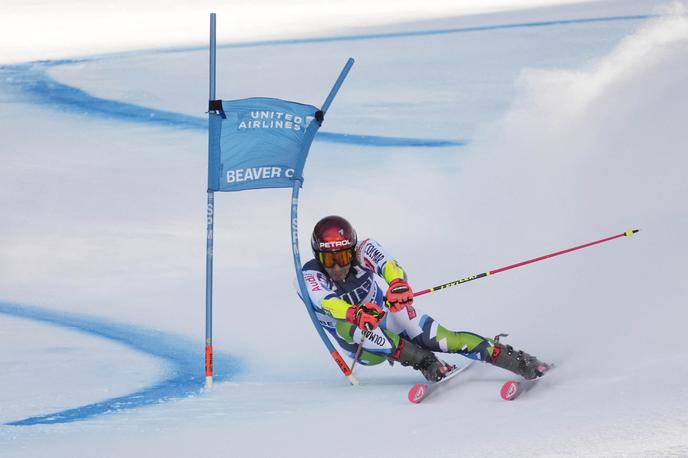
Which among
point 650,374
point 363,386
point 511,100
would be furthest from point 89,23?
point 650,374

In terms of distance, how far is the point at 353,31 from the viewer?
1362 cm

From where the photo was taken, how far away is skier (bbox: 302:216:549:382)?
195 inches

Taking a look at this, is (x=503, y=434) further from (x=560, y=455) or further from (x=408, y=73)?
(x=408, y=73)

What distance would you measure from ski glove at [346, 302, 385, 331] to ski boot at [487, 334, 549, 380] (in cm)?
48

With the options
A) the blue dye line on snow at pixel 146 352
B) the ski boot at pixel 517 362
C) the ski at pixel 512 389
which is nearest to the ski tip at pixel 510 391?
the ski at pixel 512 389

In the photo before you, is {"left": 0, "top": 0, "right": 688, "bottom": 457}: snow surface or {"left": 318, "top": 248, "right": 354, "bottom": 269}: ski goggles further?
{"left": 318, "top": 248, "right": 354, "bottom": 269}: ski goggles

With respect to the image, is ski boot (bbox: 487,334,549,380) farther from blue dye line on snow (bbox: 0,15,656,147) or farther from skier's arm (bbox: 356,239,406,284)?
blue dye line on snow (bbox: 0,15,656,147)

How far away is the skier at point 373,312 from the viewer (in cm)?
494

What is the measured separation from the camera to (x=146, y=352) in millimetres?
6312

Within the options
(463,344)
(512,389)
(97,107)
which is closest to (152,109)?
(97,107)

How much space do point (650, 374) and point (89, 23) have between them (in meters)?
10.9

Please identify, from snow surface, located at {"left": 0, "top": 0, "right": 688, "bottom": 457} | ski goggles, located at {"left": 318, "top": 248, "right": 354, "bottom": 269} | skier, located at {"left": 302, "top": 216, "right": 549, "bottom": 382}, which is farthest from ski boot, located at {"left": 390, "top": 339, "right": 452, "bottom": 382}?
ski goggles, located at {"left": 318, "top": 248, "right": 354, "bottom": 269}

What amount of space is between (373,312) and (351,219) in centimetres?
332

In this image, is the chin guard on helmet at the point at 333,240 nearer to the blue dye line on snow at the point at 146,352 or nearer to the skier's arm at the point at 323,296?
the skier's arm at the point at 323,296
